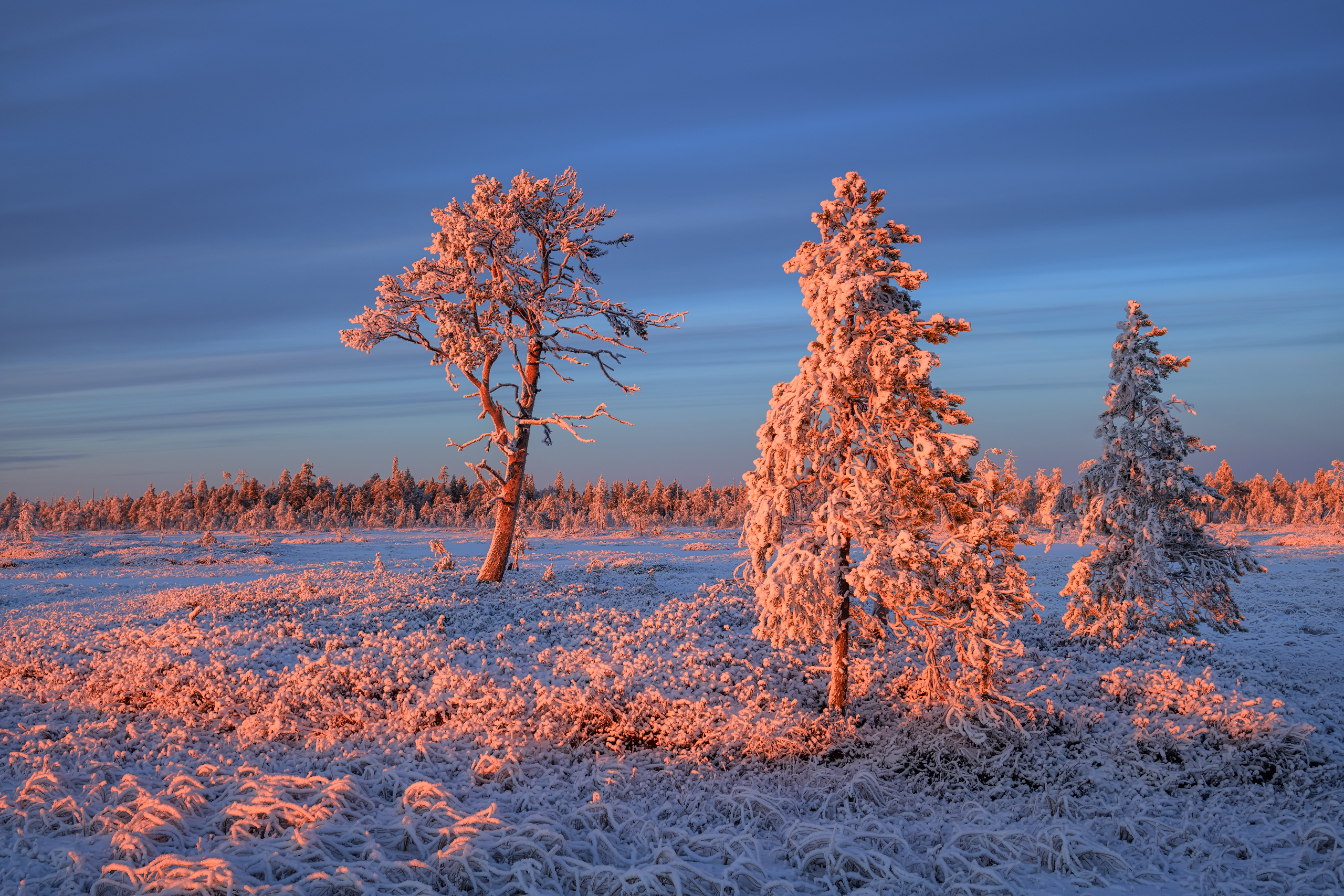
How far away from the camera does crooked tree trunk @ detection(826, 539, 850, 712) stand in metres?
11.5

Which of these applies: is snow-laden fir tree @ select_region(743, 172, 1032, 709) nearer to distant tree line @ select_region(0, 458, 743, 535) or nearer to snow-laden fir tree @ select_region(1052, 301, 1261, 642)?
snow-laden fir tree @ select_region(1052, 301, 1261, 642)

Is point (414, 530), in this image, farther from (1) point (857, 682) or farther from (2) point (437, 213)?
(1) point (857, 682)

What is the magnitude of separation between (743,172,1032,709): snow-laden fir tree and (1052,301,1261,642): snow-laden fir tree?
22.0ft

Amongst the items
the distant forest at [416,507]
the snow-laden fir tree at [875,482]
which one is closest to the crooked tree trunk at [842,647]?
the snow-laden fir tree at [875,482]

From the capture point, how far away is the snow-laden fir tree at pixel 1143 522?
16172 millimetres

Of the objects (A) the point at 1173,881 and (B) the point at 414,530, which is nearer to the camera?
(A) the point at 1173,881

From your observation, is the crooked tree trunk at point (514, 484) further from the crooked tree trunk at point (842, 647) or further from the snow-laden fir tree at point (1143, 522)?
the snow-laden fir tree at point (1143, 522)

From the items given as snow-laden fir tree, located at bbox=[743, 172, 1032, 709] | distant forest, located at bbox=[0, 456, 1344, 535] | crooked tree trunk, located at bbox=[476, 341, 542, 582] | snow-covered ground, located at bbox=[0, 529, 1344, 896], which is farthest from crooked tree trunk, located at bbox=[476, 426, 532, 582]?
distant forest, located at bbox=[0, 456, 1344, 535]

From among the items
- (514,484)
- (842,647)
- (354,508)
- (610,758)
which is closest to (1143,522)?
(842,647)

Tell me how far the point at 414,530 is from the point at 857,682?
66025 millimetres

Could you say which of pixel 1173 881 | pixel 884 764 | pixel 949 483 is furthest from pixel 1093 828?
pixel 949 483

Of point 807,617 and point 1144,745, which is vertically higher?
point 807,617

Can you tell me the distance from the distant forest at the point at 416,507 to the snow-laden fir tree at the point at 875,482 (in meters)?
56.7

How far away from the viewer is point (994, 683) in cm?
1312
